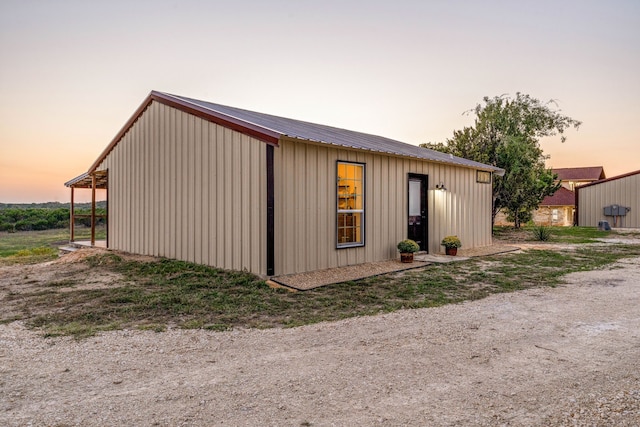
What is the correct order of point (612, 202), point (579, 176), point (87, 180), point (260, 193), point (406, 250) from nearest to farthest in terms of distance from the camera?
point (260, 193), point (406, 250), point (87, 180), point (612, 202), point (579, 176)

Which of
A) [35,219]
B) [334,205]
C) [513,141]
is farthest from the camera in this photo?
[35,219]

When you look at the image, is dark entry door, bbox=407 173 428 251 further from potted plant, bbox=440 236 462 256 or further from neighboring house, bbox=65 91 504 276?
potted plant, bbox=440 236 462 256

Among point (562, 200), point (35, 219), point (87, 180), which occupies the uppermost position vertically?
point (562, 200)

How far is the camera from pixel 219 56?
11.5m

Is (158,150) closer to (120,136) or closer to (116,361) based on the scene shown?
(120,136)

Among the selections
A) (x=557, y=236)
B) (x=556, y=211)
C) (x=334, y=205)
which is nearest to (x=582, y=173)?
(x=556, y=211)

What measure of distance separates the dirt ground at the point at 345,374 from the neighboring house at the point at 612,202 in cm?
2177

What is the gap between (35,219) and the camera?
20297 mm

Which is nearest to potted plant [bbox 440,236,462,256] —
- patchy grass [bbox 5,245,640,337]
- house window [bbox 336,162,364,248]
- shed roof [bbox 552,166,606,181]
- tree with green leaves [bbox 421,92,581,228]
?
patchy grass [bbox 5,245,640,337]

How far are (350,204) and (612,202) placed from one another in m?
21.3

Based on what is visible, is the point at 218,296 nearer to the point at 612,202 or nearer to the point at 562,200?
the point at 612,202

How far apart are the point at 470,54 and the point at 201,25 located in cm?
809

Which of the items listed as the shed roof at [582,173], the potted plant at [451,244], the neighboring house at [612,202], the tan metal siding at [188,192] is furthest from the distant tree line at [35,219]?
the shed roof at [582,173]

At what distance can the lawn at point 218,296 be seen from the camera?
13.9 ft
